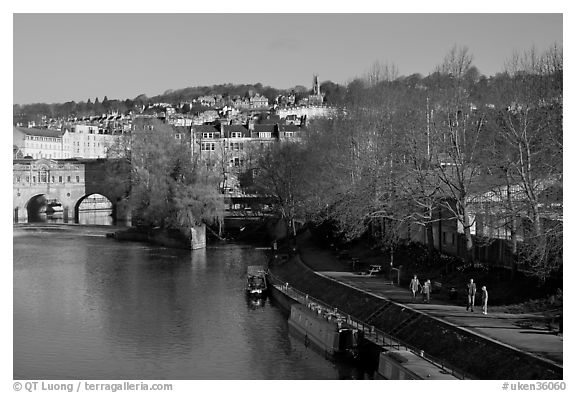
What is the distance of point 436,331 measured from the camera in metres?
21.5

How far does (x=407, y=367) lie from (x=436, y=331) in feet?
8.63

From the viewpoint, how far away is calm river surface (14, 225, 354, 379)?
2284cm

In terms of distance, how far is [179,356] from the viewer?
24.0 metres

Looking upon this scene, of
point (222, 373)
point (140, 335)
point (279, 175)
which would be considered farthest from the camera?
point (279, 175)

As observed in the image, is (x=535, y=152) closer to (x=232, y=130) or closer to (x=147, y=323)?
(x=147, y=323)

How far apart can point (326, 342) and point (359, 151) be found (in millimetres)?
17423

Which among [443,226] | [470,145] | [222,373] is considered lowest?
[222,373]

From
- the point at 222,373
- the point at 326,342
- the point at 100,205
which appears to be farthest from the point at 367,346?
the point at 100,205

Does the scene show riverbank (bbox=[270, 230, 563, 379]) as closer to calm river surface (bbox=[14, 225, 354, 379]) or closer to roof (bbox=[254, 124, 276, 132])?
calm river surface (bbox=[14, 225, 354, 379])

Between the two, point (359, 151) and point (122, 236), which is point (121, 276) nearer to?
point (359, 151)

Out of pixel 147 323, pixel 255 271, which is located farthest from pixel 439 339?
pixel 255 271

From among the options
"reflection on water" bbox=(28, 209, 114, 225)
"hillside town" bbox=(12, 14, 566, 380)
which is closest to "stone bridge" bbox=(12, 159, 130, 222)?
"reflection on water" bbox=(28, 209, 114, 225)

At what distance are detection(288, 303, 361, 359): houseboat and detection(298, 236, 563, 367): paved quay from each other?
1.93 meters

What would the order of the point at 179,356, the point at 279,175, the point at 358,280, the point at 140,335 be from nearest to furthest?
the point at 179,356, the point at 140,335, the point at 358,280, the point at 279,175
